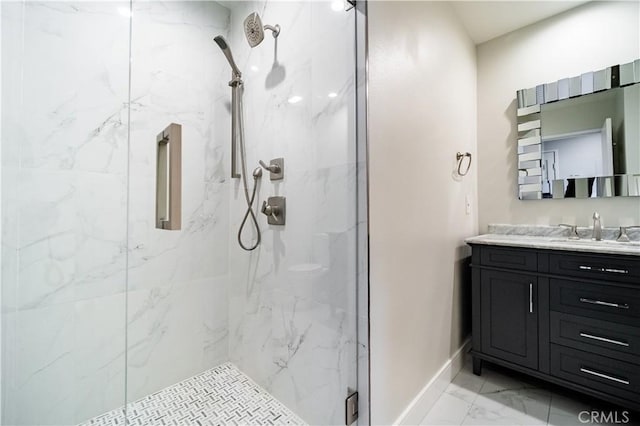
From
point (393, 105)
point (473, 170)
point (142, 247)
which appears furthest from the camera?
point (473, 170)

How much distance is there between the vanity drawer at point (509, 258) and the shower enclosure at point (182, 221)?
1.13m

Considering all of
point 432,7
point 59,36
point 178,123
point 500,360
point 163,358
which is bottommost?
point 500,360

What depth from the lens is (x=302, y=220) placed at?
55.1 inches

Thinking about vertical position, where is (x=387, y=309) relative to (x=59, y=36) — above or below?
below

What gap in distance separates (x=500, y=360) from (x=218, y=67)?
2.50 metres

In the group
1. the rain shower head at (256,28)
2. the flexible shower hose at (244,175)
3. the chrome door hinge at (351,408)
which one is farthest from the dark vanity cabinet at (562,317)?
the rain shower head at (256,28)

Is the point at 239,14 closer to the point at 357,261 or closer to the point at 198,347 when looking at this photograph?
the point at 357,261

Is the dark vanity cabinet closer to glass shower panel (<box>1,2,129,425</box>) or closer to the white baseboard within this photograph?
the white baseboard

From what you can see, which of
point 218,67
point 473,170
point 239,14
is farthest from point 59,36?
point 473,170

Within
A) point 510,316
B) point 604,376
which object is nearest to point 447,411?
point 510,316

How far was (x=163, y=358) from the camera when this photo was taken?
5.05ft

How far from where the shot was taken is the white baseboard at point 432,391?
4.55ft

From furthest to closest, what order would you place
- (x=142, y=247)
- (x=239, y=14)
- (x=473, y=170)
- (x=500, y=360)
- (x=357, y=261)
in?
(x=473, y=170)
(x=500, y=360)
(x=239, y=14)
(x=142, y=247)
(x=357, y=261)

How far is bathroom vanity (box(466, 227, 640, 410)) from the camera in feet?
4.53
